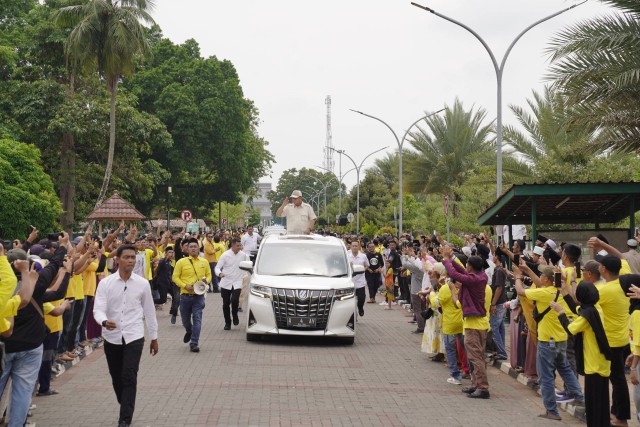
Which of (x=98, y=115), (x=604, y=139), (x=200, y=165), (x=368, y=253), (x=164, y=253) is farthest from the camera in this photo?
(x=200, y=165)

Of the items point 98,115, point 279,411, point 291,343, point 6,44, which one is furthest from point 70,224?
point 279,411

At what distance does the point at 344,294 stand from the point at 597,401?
314 inches

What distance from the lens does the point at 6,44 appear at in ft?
140

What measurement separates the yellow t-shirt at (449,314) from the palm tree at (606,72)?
6.25 m

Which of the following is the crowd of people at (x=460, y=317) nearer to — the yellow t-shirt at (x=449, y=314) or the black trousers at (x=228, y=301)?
the yellow t-shirt at (x=449, y=314)

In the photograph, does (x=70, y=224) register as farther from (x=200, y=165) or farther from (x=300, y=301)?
(x=300, y=301)

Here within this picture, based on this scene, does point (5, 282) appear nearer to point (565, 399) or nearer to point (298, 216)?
point (565, 399)

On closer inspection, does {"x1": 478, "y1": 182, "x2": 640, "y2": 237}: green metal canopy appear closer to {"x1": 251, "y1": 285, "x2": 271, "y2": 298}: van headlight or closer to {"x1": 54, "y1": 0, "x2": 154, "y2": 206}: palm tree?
{"x1": 251, "y1": 285, "x2": 271, "y2": 298}: van headlight

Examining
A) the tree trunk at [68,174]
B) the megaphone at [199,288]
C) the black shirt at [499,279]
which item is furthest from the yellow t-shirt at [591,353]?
the tree trunk at [68,174]

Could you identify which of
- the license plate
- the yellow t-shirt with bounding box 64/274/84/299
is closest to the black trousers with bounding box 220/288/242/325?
the license plate

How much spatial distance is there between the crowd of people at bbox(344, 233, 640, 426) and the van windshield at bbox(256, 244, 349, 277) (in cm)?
176

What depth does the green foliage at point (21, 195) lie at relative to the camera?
3195cm

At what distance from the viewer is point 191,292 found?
14922mm

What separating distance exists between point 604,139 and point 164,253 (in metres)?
10.7
